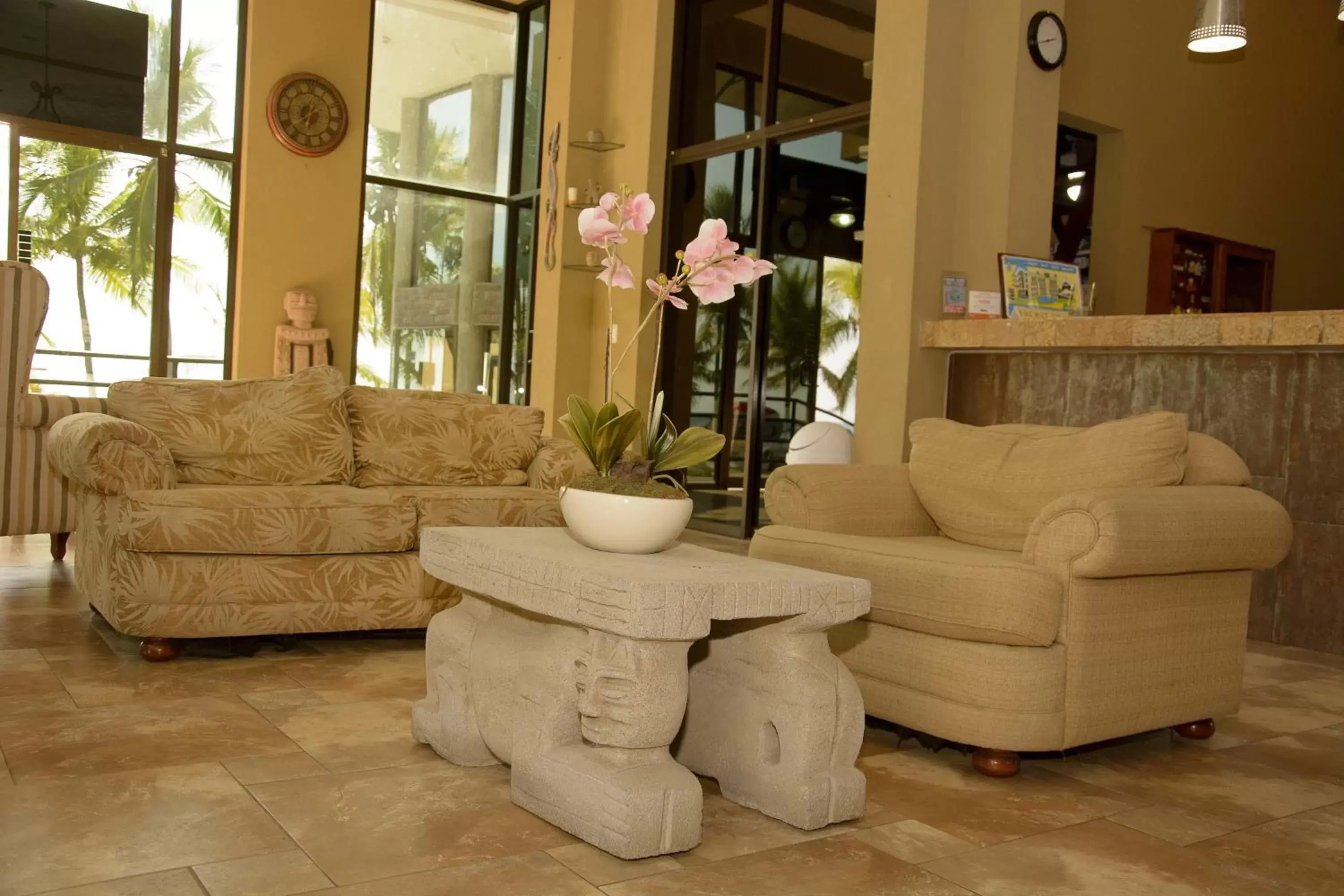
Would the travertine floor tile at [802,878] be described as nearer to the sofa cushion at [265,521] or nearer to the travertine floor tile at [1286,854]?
the travertine floor tile at [1286,854]

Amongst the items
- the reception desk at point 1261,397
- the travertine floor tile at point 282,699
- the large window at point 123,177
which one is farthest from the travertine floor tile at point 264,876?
the large window at point 123,177

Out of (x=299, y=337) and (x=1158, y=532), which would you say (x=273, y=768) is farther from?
(x=299, y=337)

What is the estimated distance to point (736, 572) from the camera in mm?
2164

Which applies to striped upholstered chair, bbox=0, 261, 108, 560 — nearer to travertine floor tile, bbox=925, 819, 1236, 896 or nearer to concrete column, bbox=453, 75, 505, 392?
travertine floor tile, bbox=925, 819, 1236, 896

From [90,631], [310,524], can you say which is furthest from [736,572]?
[90,631]

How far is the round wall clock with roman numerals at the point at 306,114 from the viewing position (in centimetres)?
783

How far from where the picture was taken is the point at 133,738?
8.12 feet

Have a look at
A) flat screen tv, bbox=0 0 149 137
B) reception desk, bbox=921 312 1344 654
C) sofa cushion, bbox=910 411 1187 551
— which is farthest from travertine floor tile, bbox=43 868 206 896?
flat screen tv, bbox=0 0 149 137

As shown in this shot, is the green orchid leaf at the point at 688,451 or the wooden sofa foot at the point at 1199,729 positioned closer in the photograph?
the green orchid leaf at the point at 688,451

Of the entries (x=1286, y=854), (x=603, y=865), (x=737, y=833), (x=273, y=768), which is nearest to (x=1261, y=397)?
(x=1286, y=854)

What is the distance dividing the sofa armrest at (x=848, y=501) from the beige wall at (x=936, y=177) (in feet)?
6.68

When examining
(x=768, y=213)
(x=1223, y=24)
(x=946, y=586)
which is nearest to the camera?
(x=946, y=586)

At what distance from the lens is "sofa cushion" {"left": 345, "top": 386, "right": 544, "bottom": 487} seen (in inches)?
154

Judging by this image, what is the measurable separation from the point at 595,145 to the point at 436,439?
4.00 m
